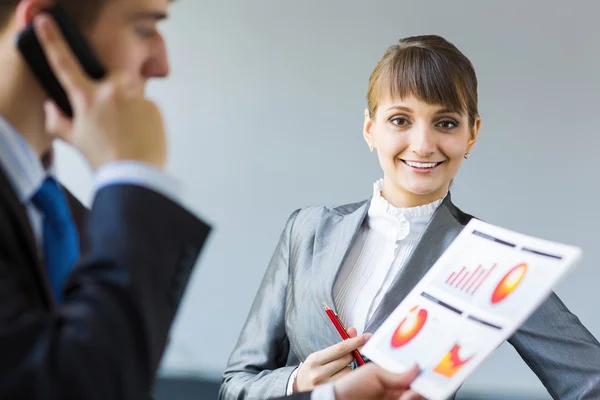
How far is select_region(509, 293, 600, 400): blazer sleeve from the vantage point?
1356 millimetres

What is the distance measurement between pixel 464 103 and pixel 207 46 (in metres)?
1.62

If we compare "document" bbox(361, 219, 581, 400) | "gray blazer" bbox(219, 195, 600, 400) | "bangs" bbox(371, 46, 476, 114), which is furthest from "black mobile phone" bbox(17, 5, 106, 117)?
"bangs" bbox(371, 46, 476, 114)

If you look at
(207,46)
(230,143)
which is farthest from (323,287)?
(207,46)

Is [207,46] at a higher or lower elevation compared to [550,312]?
higher

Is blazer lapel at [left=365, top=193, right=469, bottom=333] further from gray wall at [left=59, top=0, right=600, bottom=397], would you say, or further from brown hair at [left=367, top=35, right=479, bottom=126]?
gray wall at [left=59, top=0, right=600, bottom=397]

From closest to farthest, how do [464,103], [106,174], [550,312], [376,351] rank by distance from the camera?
1. [106,174]
2. [376,351]
3. [550,312]
4. [464,103]

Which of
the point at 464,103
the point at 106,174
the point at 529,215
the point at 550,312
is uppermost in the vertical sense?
the point at 106,174

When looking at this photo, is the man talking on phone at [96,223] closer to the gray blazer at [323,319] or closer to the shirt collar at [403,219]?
the gray blazer at [323,319]

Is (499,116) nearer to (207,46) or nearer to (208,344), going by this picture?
(207,46)

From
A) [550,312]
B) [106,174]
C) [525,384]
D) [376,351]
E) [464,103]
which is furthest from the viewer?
[525,384]

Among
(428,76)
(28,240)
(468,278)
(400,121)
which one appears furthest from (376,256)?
(28,240)

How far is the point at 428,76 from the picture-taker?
1479 millimetres

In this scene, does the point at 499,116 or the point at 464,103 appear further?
the point at 499,116

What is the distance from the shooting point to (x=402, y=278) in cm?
141
